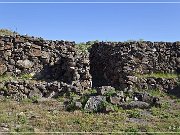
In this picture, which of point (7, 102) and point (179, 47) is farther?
point (179, 47)

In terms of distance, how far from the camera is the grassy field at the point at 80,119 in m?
12.6

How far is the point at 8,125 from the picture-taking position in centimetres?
1255

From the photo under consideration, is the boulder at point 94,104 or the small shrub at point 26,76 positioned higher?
the small shrub at point 26,76

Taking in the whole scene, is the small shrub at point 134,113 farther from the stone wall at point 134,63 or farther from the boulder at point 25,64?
the boulder at point 25,64

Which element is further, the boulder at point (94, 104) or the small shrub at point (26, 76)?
the small shrub at point (26, 76)

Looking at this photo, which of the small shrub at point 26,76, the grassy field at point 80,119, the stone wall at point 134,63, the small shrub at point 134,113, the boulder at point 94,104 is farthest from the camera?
the stone wall at point 134,63

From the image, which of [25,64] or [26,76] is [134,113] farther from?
[25,64]

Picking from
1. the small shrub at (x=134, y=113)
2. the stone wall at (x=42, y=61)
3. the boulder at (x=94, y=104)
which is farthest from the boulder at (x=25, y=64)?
the small shrub at (x=134, y=113)

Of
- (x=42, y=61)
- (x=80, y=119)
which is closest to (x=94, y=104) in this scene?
(x=80, y=119)

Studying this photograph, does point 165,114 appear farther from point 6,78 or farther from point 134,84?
point 6,78

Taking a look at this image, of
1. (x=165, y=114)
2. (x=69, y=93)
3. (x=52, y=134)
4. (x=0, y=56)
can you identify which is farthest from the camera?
(x=0, y=56)

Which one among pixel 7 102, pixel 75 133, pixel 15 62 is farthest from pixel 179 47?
pixel 75 133

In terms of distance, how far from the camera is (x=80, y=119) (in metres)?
13.8

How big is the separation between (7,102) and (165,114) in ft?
23.6
